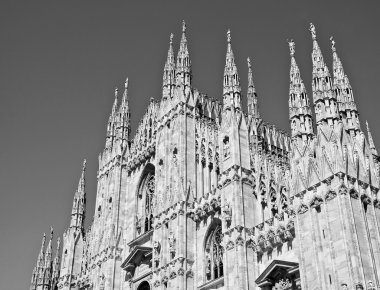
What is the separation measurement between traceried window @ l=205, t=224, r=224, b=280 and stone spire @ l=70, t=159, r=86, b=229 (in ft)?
65.2

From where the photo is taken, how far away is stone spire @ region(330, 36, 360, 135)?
33.1 meters

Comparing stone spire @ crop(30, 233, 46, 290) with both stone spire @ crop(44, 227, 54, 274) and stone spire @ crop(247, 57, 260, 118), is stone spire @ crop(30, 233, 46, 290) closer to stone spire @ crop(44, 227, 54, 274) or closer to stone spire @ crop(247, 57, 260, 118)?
stone spire @ crop(44, 227, 54, 274)

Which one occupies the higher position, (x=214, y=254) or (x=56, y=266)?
(x=56, y=266)

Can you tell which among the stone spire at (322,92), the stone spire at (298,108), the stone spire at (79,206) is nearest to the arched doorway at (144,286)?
the stone spire at (79,206)

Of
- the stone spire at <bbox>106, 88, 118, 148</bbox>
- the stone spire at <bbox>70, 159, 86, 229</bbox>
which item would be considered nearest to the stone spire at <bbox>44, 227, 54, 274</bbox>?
the stone spire at <bbox>70, 159, 86, 229</bbox>

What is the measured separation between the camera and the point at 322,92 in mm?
32719

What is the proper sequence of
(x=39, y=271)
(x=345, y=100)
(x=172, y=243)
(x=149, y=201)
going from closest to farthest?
(x=345, y=100), (x=172, y=243), (x=149, y=201), (x=39, y=271)

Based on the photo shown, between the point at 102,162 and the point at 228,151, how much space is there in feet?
63.3

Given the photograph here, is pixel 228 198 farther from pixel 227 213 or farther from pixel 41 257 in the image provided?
pixel 41 257

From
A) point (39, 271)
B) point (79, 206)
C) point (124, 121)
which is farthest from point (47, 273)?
point (124, 121)

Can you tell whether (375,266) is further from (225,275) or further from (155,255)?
(155,255)

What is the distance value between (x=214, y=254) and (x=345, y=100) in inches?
499

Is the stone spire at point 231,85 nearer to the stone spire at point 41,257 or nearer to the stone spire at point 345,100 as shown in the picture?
the stone spire at point 345,100

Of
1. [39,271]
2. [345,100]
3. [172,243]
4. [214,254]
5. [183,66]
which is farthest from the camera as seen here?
[39,271]
